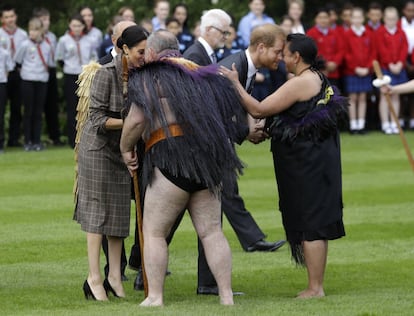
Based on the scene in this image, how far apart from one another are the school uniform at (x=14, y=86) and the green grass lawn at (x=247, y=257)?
10.3ft

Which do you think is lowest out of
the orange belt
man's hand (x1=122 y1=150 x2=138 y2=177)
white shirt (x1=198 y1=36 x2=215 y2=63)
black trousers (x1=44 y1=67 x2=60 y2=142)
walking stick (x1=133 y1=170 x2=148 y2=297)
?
black trousers (x1=44 y1=67 x2=60 y2=142)

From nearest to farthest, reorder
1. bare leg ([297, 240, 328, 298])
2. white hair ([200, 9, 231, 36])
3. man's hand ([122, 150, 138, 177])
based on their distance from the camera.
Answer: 1. man's hand ([122, 150, 138, 177])
2. bare leg ([297, 240, 328, 298])
3. white hair ([200, 9, 231, 36])

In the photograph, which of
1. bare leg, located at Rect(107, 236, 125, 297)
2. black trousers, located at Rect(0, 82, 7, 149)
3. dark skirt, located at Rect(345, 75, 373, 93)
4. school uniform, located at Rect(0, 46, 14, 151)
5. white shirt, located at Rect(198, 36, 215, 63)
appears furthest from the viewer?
dark skirt, located at Rect(345, 75, 373, 93)

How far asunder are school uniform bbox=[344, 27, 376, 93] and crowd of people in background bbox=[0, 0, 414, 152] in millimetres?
19

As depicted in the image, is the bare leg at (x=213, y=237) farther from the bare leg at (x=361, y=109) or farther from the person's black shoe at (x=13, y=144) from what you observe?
the bare leg at (x=361, y=109)

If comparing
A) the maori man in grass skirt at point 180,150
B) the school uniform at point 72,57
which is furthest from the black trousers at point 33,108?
the maori man in grass skirt at point 180,150

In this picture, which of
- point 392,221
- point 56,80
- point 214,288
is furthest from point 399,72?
point 214,288

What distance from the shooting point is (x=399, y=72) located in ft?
81.9

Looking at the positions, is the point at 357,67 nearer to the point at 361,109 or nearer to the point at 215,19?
the point at 361,109

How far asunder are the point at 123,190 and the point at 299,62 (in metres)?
1.75

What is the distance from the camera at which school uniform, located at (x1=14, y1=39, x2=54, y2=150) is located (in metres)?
21.7

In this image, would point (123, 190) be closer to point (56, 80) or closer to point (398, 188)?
point (398, 188)

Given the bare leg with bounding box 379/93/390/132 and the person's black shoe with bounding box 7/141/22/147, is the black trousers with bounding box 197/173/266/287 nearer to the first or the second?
the person's black shoe with bounding box 7/141/22/147

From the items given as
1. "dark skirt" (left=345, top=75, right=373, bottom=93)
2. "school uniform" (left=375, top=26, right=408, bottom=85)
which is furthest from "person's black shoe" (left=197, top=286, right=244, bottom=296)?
"school uniform" (left=375, top=26, right=408, bottom=85)
